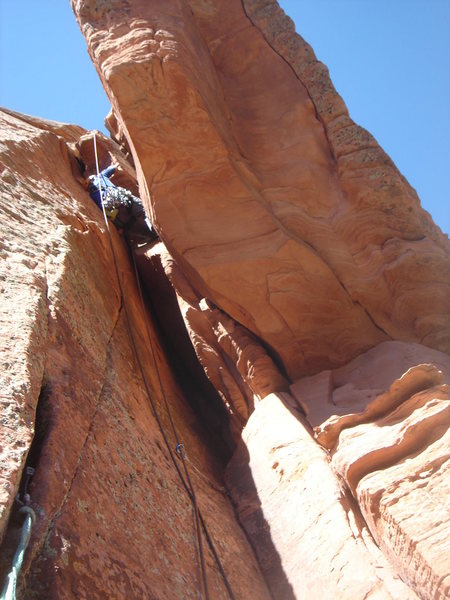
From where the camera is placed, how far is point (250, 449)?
20.0 ft

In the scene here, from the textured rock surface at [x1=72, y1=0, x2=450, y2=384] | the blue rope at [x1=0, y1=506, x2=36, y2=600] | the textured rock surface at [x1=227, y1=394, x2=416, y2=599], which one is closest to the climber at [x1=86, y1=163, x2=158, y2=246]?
the textured rock surface at [x1=72, y1=0, x2=450, y2=384]

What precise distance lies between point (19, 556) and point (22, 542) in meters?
0.08

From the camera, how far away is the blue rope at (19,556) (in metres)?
2.66

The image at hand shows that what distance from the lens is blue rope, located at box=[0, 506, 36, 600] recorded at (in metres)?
2.66

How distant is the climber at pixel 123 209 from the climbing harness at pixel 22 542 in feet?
19.6

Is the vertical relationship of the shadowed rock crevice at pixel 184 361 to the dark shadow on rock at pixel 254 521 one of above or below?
above

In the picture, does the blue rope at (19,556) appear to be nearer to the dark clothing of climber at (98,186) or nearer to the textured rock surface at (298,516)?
the textured rock surface at (298,516)

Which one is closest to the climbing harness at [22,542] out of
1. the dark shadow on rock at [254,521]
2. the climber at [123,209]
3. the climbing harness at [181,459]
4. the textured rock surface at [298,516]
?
the climbing harness at [181,459]

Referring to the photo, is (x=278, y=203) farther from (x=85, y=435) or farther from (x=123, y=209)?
(x=85, y=435)

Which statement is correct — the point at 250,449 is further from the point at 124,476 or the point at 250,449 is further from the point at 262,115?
the point at 262,115

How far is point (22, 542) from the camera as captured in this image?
295 centimetres

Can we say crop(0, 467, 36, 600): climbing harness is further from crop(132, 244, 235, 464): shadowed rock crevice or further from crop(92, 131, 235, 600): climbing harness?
crop(132, 244, 235, 464): shadowed rock crevice

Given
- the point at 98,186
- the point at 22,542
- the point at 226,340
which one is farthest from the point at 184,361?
the point at 22,542

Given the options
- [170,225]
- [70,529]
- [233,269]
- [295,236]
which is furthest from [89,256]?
[70,529]
